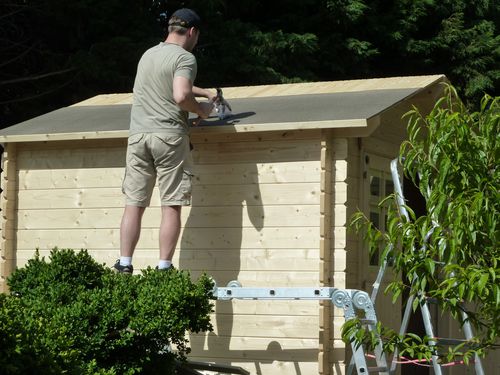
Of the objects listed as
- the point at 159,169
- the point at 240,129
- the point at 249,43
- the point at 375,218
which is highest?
the point at 249,43

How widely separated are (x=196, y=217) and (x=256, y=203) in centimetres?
54

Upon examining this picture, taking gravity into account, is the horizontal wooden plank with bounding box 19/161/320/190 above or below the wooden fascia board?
below

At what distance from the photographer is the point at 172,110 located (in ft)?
25.3

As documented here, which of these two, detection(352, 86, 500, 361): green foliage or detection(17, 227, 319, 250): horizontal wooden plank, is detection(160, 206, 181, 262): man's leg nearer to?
detection(17, 227, 319, 250): horizontal wooden plank

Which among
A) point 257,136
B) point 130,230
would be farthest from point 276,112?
point 130,230

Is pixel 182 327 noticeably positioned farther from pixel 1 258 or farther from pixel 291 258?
pixel 1 258

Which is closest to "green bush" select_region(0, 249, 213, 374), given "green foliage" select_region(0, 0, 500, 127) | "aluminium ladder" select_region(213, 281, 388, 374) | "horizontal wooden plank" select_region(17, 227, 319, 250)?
"aluminium ladder" select_region(213, 281, 388, 374)

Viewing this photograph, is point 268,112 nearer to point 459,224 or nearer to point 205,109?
point 205,109

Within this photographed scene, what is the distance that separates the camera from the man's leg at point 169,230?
746 cm

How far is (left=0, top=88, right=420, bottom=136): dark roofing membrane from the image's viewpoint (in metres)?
7.81

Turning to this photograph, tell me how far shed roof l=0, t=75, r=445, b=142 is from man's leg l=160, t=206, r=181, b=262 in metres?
0.79

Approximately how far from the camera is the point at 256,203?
8.00 metres

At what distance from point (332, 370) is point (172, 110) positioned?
2285 mm

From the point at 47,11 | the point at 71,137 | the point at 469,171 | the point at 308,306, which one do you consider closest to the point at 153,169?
the point at 71,137
